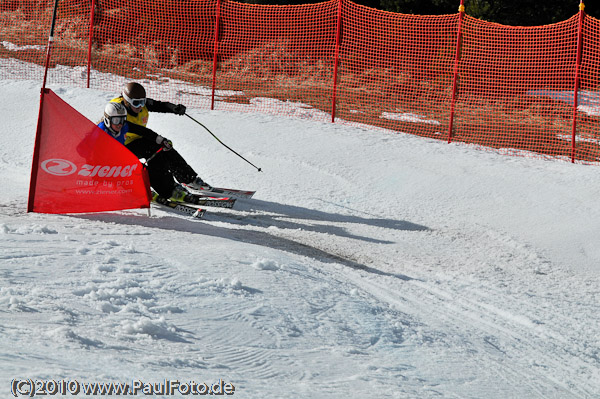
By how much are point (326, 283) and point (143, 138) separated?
3.69m

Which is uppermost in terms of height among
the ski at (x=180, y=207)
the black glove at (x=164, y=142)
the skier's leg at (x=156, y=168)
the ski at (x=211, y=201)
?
the black glove at (x=164, y=142)

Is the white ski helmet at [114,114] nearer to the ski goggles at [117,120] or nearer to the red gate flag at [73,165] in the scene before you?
the ski goggles at [117,120]

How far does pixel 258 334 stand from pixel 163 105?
4.92m

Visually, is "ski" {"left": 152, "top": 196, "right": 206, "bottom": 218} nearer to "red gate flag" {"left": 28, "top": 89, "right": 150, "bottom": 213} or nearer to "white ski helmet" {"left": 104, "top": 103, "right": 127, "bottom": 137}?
"red gate flag" {"left": 28, "top": 89, "right": 150, "bottom": 213}

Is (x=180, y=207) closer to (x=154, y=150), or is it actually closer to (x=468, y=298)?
(x=154, y=150)

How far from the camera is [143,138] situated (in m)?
8.87

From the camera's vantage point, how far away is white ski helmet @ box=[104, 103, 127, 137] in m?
8.38

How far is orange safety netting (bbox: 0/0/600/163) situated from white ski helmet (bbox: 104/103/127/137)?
586 cm

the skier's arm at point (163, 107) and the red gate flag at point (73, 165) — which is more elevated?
the skier's arm at point (163, 107)

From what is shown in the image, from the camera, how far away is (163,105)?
9.21 metres

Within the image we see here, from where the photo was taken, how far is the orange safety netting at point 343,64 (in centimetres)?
1605

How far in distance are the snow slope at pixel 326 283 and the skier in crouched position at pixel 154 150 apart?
0.56 m

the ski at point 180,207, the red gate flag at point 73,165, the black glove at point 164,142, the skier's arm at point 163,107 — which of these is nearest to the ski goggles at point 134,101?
the skier's arm at point 163,107

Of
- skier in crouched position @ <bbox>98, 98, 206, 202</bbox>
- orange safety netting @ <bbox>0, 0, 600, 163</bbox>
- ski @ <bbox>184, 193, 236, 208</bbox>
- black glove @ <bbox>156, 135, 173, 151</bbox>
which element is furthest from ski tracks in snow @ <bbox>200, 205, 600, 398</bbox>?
orange safety netting @ <bbox>0, 0, 600, 163</bbox>
